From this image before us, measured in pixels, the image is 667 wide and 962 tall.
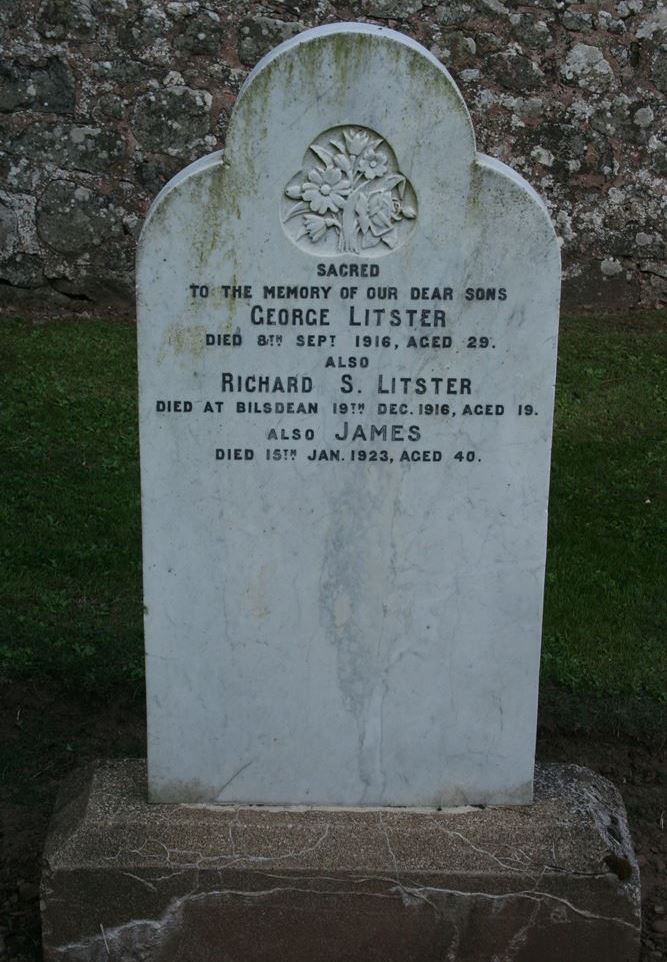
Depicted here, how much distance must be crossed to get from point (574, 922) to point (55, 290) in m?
6.26

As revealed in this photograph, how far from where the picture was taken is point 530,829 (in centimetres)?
334

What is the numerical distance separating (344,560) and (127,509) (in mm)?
2905

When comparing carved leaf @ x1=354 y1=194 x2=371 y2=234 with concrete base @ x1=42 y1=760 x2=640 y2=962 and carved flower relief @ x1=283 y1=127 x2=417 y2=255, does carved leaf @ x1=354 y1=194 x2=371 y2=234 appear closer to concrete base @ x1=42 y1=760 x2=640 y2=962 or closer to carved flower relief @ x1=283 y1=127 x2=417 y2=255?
carved flower relief @ x1=283 y1=127 x2=417 y2=255

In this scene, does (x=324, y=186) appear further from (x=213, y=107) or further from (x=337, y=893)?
(x=213, y=107)

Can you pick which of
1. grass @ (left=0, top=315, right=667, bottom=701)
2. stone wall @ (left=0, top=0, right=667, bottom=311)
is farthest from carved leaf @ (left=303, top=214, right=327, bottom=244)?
stone wall @ (left=0, top=0, right=667, bottom=311)

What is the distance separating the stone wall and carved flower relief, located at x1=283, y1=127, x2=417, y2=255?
5.39 meters

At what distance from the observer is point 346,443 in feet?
10.6

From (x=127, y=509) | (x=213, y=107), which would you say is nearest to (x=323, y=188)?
(x=127, y=509)

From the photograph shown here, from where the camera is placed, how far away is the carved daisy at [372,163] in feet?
10.00

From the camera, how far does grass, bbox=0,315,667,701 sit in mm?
4883

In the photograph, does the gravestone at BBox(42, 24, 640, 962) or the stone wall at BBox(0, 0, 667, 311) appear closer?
the gravestone at BBox(42, 24, 640, 962)

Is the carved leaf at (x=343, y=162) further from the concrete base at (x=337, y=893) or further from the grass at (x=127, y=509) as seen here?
the grass at (x=127, y=509)

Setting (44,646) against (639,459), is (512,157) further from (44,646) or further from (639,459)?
(44,646)

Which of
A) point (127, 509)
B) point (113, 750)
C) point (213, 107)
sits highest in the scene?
point (213, 107)
